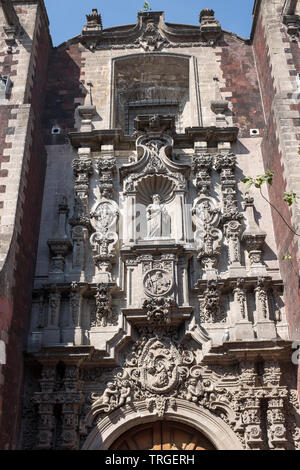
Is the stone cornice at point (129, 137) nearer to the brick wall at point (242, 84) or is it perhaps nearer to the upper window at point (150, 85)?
the brick wall at point (242, 84)

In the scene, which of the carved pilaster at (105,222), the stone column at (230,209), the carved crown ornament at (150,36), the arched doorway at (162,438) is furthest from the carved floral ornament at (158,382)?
the carved crown ornament at (150,36)

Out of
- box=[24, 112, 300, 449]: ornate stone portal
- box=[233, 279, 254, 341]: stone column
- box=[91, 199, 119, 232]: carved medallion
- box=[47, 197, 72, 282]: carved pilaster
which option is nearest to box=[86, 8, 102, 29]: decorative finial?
box=[24, 112, 300, 449]: ornate stone portal

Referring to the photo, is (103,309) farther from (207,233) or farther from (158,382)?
(207,233)

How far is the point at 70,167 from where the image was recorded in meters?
13.2

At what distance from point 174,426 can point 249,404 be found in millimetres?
1565

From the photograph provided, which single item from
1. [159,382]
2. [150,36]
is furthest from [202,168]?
[150,36]

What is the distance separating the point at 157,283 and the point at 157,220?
1.72 metres

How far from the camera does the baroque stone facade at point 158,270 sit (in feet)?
32.9

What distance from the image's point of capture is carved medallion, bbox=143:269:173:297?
10922mm

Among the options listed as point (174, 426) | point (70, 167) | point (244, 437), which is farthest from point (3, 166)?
point (244, 437)

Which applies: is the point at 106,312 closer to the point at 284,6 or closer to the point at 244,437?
the point at 244,437

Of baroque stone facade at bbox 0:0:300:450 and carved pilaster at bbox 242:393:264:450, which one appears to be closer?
carved pilaster at bbox 242:393:264:450

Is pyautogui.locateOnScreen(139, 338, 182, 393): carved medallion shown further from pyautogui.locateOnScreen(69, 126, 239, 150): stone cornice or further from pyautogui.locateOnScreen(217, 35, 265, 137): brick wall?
pyautogui.locateOnScreen(217, 35, 265, 137): brick wall

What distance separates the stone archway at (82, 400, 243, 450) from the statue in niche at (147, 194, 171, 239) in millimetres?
3708
